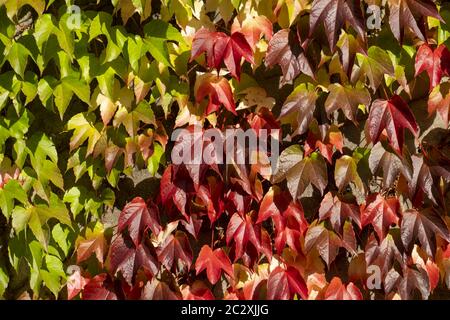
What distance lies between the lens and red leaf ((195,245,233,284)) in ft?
6.90

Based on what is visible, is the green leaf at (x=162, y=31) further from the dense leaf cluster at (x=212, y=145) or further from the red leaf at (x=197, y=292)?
the red leaf at (x=197, y=292)

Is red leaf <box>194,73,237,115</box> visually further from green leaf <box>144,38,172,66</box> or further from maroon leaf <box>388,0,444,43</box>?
maroon leaf <box>388,0,444,43</box>

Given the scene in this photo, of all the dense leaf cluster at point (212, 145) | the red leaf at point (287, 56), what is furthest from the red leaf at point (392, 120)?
the red leaf at point (287, 56)

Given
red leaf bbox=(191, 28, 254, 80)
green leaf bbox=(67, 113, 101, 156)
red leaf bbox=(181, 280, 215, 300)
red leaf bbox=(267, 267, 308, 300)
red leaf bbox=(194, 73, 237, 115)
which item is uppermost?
red leaf bbox=(191, 28, 254, 80)

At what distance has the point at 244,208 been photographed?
211 centimetres

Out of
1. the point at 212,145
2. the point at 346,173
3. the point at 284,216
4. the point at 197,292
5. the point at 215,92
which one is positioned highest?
the point at 215,92

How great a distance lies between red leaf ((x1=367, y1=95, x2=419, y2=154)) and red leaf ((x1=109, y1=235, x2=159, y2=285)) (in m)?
0.88

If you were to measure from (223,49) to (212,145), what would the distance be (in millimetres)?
324

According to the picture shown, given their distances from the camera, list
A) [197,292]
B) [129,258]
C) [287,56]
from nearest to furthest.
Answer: [287,56], [129,258], [197,292]

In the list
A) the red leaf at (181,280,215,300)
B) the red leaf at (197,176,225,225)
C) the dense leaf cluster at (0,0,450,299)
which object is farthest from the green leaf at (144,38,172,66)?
→ the red leaf at (181,280,215,300)

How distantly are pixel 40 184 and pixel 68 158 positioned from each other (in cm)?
17

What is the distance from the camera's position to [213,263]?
2.12 meters

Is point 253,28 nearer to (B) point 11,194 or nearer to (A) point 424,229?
(A) point 424,229

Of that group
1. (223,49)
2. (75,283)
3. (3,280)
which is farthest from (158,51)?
(3,280)
